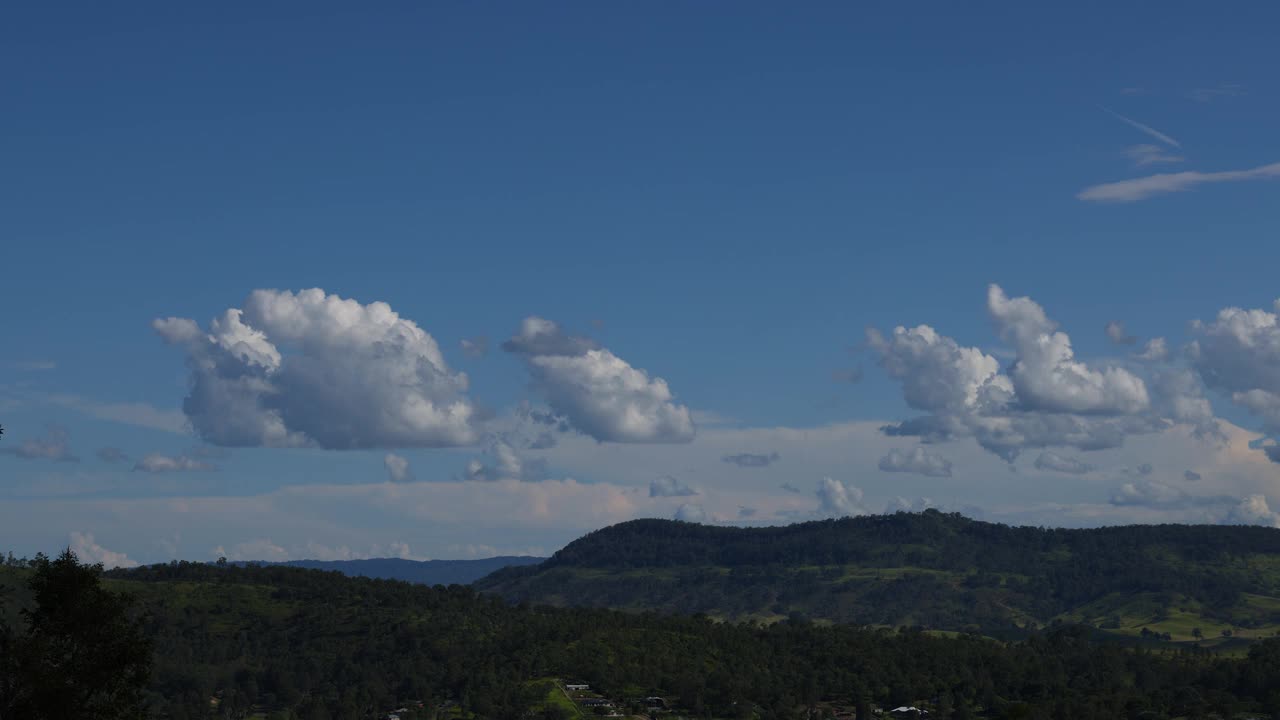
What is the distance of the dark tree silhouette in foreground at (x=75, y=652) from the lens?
9875 centimetres

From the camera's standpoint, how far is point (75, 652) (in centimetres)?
10331

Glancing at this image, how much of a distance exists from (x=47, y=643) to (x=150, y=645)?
29.2 feet

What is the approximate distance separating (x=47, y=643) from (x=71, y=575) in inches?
212

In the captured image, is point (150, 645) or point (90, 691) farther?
point (150, 645)

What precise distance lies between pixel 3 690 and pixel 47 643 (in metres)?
4.30

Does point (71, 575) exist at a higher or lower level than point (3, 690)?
higher

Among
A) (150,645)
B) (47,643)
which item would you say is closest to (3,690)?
(47,643)

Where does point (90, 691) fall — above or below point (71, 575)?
below

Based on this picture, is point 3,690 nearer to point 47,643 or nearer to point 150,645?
point 47,643

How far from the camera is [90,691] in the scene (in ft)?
331

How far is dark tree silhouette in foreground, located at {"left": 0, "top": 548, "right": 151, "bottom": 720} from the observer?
9875cm

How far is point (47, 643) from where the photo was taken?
101938mm

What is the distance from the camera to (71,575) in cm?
10481

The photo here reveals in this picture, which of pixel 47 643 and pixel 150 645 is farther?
pixel 150 645
